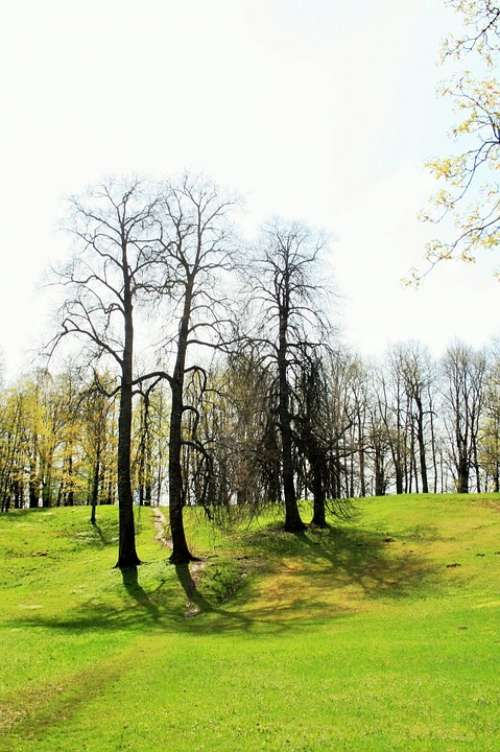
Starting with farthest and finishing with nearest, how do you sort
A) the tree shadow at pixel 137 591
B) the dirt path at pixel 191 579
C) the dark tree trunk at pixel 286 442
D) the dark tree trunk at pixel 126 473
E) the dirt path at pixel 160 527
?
the dirt path at pixel 160 527 < the dark tree trunk at pixel 286 442 < the dark tree trunk at pixel 126 473 < the dirt path at pixel 191 579 < the tree shadow at pixel 137 591

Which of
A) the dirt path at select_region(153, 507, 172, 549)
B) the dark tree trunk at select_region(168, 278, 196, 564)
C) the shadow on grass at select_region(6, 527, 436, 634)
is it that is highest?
the dark tree trunk at select_region(168, 278, 196, 564)

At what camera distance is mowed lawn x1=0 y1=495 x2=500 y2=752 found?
748cm

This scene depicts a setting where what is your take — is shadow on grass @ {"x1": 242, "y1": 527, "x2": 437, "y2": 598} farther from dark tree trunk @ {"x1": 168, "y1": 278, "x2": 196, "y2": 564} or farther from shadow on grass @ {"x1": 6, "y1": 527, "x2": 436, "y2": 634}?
dark tree trunk @ {"x1": 168, "y1": 278, "x2": 196, "y2": 564}

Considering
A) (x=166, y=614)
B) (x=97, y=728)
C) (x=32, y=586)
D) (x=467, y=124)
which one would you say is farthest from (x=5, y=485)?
(x=467, y=124)

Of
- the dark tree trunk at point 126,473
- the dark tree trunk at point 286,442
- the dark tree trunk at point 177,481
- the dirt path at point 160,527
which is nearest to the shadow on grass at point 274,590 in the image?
the dark tree trunk at point 177,481

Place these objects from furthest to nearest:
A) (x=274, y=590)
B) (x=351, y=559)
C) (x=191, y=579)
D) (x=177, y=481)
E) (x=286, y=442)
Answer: (x=286, y=442) → (x=351, y=559) → (x=177, y=481) → (x=191, y=579) → (x=274, y=590)

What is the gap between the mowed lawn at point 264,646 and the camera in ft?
24.5

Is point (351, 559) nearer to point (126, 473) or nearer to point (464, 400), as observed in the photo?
point (126, 473)

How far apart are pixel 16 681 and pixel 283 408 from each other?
59.2 ft

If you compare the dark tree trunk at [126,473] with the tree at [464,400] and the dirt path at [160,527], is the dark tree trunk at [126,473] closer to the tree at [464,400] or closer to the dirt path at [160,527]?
the dirt path at [160,527]

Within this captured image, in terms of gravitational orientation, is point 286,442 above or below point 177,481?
above

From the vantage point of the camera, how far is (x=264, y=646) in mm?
12656

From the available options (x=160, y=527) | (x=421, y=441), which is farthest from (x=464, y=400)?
(x=160, y=527)

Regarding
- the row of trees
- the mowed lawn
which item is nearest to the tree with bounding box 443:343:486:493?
the row of trees
